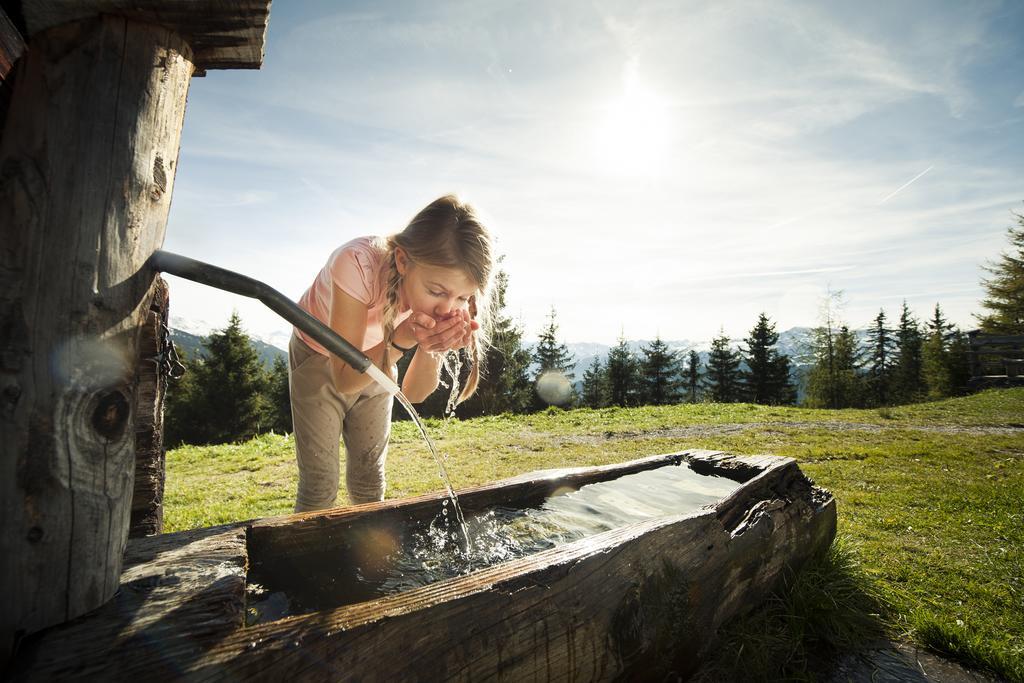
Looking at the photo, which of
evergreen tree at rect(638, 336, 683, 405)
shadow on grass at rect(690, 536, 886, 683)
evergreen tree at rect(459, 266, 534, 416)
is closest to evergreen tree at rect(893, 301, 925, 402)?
evergreen tree at rect(638, 336, 683, 405)

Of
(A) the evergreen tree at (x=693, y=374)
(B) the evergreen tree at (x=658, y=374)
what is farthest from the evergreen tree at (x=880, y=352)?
(B) the evergreen tree at (x=658, y=374)

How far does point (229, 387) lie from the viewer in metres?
25.7

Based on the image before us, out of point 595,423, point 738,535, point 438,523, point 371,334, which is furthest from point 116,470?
point 595,423

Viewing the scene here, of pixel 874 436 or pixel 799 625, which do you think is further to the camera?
pixel 874 436

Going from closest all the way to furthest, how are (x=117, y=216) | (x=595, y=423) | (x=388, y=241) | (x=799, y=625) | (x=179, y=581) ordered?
(x=117, y=216) < (x=179, y=581) < (x=799, y=625) < (x=388, y=241) < (x=595, y=423)

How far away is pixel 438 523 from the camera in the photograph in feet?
7.11

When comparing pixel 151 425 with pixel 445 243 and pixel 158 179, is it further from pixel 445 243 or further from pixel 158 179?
pixel 445 243

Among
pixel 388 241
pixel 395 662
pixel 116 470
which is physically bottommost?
pixel 395 662

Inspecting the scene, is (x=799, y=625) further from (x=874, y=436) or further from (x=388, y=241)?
(x=874, y=436)

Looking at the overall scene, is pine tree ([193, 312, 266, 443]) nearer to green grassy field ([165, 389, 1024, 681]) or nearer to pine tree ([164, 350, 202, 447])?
pine tree ([164, 350, 202, 447])

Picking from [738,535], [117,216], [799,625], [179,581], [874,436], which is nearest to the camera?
[117,216]

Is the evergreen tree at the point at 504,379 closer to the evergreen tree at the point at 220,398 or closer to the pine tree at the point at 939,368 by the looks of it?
the evergreen tree at the point at 220,398

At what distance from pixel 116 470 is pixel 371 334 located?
149 centimetres

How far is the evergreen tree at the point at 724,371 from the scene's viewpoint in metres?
37.8
